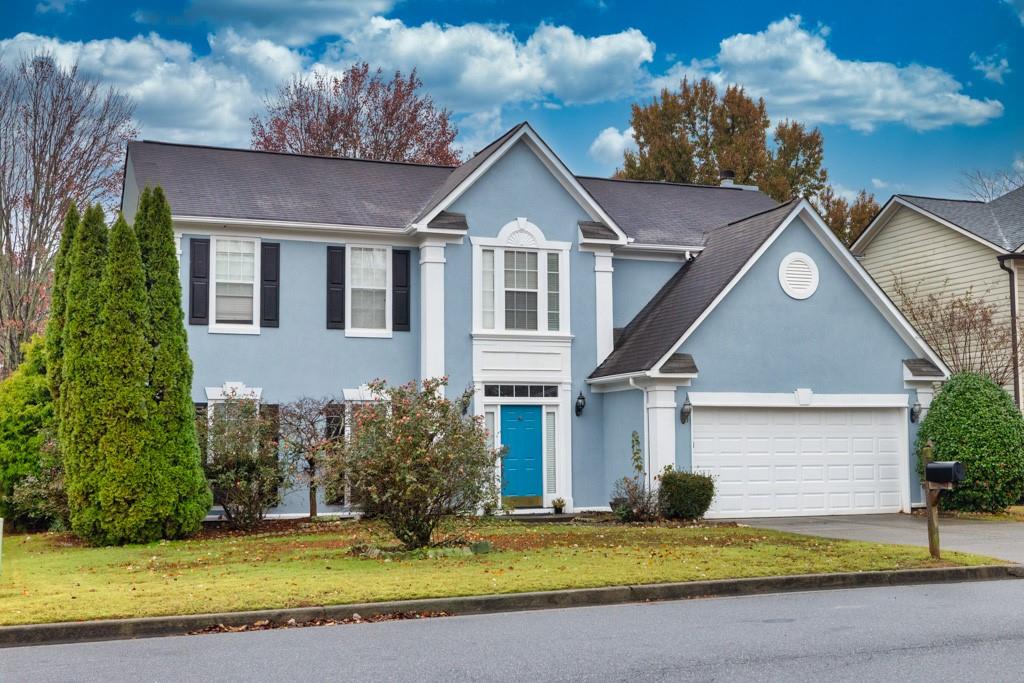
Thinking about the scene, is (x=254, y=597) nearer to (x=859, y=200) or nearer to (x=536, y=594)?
(x=536, y=594)

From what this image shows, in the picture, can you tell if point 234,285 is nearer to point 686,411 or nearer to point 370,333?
point 370,333

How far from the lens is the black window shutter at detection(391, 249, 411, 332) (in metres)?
21.0

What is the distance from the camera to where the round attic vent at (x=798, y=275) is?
20748mm

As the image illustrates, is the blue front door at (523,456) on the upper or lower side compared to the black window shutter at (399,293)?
lower

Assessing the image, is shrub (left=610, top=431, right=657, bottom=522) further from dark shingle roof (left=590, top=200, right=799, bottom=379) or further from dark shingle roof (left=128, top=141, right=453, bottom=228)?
dark shingle roof (left=128, top=141, right=453, bottom=228)

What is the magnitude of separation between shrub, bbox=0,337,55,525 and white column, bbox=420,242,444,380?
21.8ft

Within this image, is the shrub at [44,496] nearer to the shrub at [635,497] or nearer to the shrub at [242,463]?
the shrub at [242,463]

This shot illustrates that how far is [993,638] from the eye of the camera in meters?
8.55

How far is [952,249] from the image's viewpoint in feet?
86.0

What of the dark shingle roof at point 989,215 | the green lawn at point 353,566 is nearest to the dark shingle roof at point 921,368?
the dark shingle roof at point 989,215

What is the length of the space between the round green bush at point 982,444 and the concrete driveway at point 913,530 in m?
1.04

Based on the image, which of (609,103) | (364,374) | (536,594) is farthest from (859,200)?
(536,594)

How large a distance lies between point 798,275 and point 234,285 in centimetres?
1068

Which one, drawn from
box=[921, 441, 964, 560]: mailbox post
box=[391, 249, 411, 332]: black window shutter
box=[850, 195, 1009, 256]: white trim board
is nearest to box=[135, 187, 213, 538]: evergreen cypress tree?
box=[391, 249, 411, 332]: black window shutter
